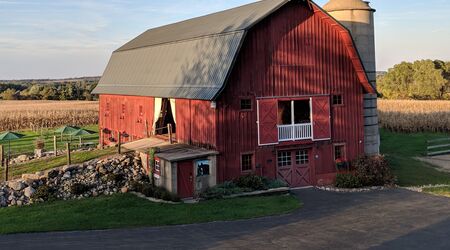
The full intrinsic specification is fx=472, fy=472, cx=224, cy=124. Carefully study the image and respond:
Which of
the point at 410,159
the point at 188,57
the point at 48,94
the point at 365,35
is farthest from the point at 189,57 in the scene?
the point at 48,94

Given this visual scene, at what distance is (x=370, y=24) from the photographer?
27609 mm

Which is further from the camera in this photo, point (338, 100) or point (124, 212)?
point (338, 100)

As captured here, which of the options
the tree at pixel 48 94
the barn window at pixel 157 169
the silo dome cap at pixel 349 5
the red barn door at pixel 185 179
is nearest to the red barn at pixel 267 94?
the red barn door at pixel 185 179

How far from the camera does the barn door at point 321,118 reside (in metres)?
23.9

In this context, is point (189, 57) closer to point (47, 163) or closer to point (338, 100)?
point (338, 100)

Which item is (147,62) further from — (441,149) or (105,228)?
(441,149)

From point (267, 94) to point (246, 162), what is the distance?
3.45 metres

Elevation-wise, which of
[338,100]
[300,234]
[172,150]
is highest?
[338,100]

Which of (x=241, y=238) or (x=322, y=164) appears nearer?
(x=241, y=238)

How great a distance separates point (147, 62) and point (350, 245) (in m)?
19.9

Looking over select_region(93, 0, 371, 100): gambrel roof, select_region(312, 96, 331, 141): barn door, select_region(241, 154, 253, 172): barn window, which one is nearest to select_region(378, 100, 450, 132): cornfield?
→ select_region(93, 0, 371, 100): gambrel roof

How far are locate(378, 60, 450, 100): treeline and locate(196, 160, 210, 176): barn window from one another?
77.8m

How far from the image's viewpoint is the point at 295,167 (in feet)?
78.1

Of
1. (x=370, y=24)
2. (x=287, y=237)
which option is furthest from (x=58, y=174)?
(x=370, y=24)
